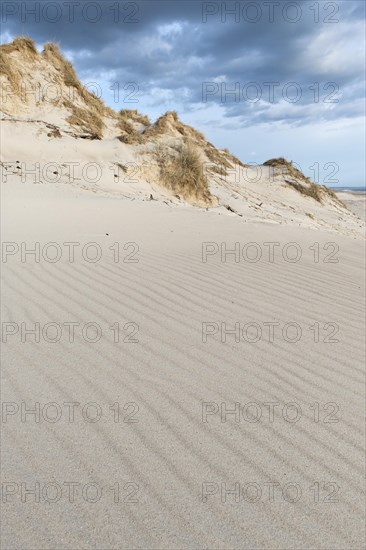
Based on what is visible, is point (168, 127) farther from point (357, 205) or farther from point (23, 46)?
point (357, 205)

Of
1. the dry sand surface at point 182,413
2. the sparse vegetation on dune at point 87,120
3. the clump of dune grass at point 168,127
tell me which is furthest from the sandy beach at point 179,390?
the clump of dune grass at point 168,127

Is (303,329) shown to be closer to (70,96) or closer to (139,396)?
(139,396)

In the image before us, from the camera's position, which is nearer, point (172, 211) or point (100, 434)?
point (100, 434)

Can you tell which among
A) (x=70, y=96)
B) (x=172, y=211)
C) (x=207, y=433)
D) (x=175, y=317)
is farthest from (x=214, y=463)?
(x=70, y=96)

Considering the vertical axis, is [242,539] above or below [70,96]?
below

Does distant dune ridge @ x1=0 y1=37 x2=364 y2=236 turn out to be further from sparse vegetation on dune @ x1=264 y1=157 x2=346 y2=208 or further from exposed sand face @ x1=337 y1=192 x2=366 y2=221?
exposed sand face @ x1=337 y1=192 x2=366 y2=221

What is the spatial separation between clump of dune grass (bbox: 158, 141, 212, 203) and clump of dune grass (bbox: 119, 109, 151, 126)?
20.5ft

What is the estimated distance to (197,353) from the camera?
314 cm

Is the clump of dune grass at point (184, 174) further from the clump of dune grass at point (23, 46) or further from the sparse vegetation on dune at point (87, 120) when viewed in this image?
the clump of dune grass at point (23, 46)

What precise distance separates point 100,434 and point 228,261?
12.2 ft

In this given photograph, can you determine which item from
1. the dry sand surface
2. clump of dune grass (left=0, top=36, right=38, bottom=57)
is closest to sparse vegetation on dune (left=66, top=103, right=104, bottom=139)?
clump of dune grass (left=0, top=36, right=38, bottom=57)

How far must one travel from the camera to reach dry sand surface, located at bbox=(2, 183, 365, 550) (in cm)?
181

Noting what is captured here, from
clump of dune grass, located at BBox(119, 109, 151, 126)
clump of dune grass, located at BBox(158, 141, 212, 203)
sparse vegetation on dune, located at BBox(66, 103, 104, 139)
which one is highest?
clump of dune grass, located at BBox(119, 109, 151, 126)

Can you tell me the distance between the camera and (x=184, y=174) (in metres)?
11.7
